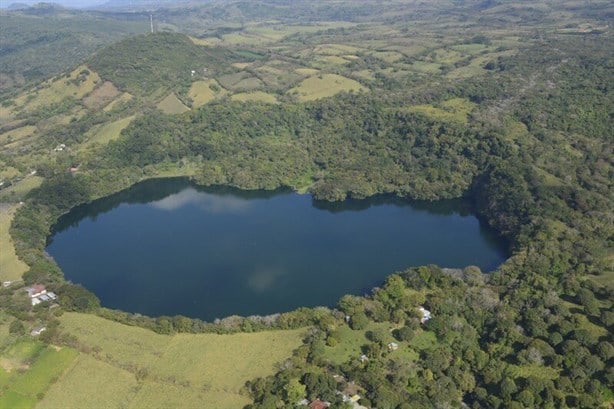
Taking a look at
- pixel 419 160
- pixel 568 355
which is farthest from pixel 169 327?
pixel 419 160

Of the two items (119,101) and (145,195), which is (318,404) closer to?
(145,195)

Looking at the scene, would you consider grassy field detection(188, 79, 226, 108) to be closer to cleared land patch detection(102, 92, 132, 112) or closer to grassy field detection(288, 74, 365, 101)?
cleared land patch detection(102, 92, 132, 112)

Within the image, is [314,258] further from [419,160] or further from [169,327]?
[419,160]

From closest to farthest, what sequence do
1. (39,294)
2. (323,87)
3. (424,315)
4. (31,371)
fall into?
(31,371) → (424,315) → (39,294) → (323,87)

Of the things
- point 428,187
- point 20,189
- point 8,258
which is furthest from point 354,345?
point 20,189

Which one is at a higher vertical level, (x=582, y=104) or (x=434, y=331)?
(x=582, y=104)

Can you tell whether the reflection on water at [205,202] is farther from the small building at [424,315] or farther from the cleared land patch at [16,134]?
the cleared land patch at [16,134]

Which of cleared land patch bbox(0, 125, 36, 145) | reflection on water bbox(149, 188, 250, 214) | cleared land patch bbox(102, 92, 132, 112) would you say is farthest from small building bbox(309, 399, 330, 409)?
cleared land patch bbox(102, 92, 132, 112)
